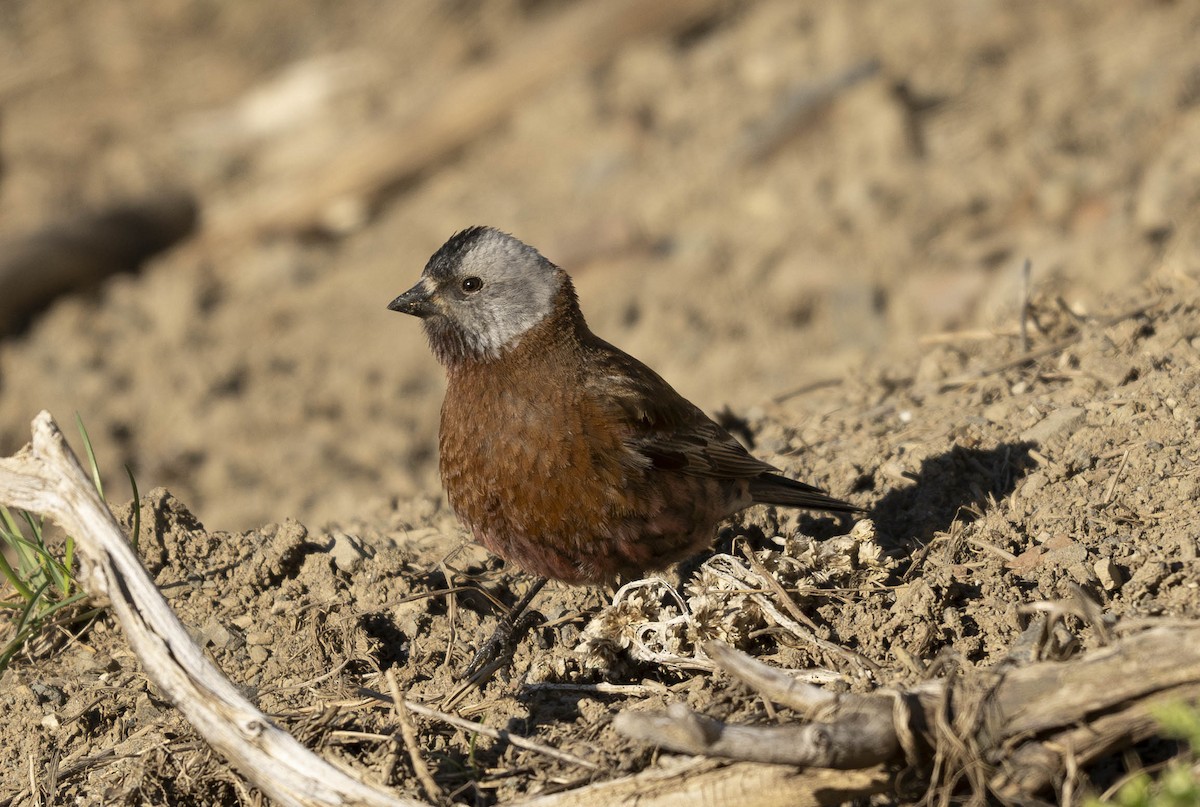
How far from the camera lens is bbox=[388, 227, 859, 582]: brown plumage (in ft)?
14.7

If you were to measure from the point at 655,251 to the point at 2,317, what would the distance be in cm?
522

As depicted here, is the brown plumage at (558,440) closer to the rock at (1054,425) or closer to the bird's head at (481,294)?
the bird's head at (481,294)

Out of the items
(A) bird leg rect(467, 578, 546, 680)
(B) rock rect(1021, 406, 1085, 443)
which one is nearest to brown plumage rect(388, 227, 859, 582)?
(A) bird leg rect(467, 578, 546, 680)

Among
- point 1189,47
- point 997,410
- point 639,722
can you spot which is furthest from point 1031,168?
point 639,722

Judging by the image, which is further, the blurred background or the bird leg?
the blurred background

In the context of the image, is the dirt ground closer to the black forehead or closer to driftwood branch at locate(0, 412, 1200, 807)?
driftwood branch at locate(0, 412, 1200, 807)

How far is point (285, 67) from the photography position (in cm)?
1280

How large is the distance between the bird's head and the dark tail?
1.08m

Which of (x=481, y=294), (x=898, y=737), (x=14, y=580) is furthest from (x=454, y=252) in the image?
(x=898, y=737)

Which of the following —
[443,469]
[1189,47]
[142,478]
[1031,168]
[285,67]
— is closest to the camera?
[443,469]

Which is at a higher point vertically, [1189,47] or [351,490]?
[1189,47]

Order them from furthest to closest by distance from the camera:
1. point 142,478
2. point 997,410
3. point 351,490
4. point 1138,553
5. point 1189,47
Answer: point 1189,47 → point 142,478 → point 351,490 → point 997,410 → point 1138,553

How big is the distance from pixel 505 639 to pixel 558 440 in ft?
2.40

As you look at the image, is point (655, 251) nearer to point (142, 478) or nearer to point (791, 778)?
point (142, 478)
